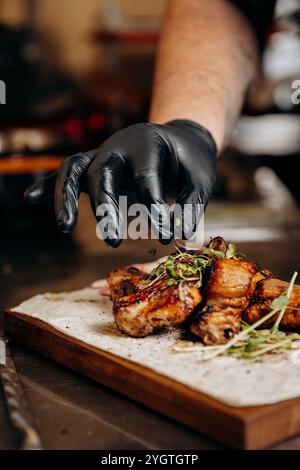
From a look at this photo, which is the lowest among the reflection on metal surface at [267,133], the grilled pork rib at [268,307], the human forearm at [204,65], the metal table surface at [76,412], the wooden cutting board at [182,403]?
the reflection on metal surface at [267,133]

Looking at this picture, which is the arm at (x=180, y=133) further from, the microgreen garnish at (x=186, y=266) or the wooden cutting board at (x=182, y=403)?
the wooden cutting board at (x=182, y=403)

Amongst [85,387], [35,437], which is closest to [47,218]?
[85,387]

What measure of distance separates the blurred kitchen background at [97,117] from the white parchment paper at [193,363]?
760 mm

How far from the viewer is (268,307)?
1.41 meters

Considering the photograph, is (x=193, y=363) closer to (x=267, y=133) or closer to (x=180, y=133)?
(x=180, y=133)

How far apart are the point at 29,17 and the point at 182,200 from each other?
17.3 ft

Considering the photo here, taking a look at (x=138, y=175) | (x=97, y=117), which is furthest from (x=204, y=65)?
(x=97, y=117)

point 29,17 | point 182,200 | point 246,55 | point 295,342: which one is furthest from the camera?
point 29,17

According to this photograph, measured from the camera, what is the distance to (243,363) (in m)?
1.25

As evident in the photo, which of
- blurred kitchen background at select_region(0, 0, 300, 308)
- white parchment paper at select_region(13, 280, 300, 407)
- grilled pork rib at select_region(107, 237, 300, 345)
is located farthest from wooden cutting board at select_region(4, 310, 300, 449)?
blurred kitchen background at select_region(0, 0, 300, 308)

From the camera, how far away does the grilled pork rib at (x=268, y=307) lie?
4.65ft

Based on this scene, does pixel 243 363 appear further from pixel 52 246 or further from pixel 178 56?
pixel 52 246

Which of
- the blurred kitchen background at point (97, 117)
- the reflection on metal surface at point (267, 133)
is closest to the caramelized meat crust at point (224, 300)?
the blurred kitchen background at point (97, 117)

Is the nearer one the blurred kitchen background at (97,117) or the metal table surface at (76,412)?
the metal table surface at (76,412)
